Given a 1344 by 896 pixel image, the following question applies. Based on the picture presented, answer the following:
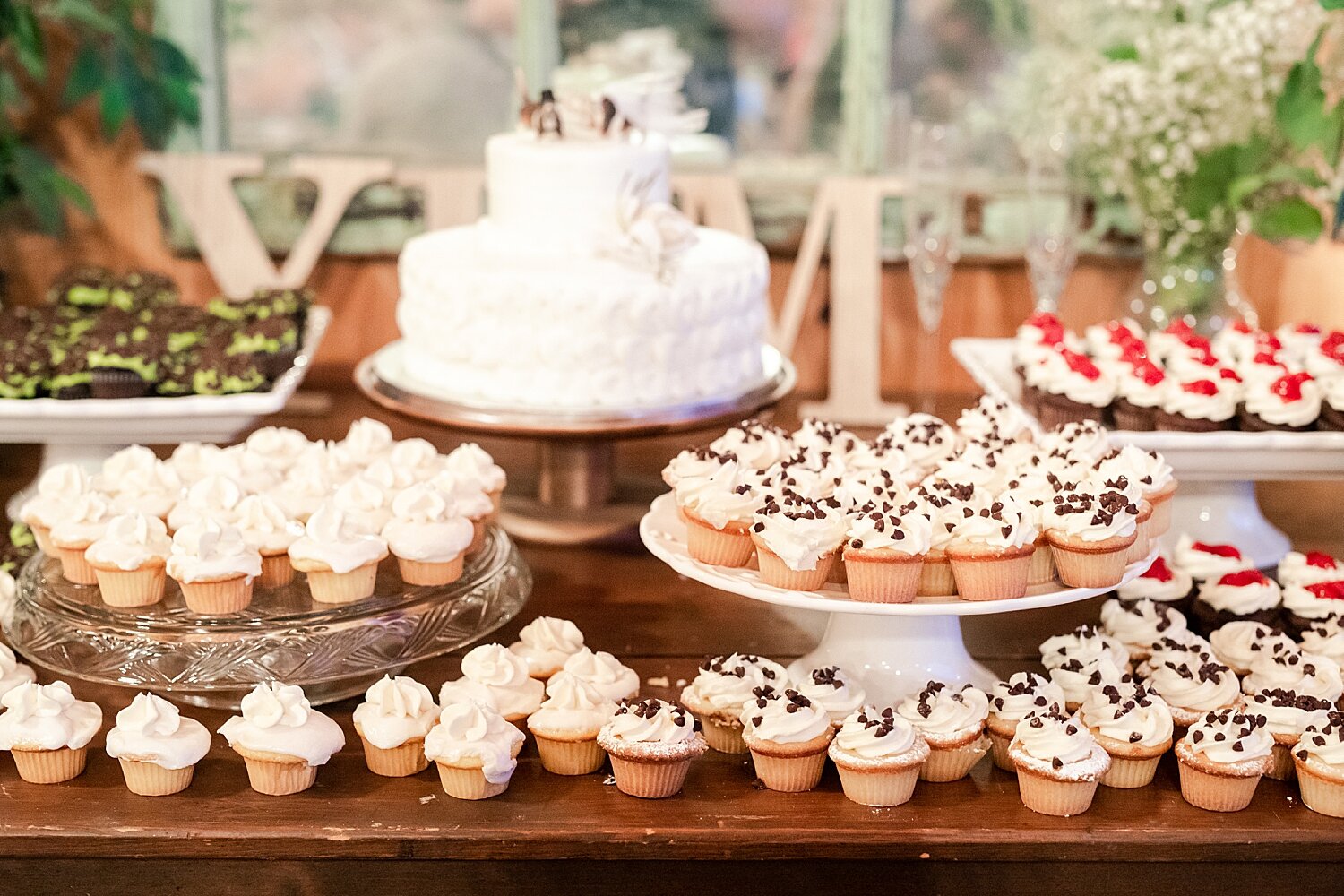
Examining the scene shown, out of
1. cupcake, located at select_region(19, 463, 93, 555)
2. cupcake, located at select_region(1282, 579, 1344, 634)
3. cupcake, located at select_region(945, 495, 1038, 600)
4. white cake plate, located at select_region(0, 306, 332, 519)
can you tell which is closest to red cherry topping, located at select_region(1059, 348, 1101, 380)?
cupcake, located at select_region(1282, 579, 1344, 634)

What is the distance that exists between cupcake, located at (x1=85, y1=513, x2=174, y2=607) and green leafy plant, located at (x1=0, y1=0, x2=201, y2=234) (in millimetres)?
1686

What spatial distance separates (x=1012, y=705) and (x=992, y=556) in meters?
0.17

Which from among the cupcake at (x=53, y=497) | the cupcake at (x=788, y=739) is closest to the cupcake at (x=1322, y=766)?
the cupcake at (x=788, y=739)

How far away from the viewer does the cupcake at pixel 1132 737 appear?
5.32 feet

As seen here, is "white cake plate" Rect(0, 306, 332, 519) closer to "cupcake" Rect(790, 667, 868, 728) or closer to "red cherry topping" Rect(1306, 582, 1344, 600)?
"cupcake" Rect(790, 667, 868, 728)

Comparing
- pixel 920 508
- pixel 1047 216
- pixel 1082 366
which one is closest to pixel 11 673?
pixel 920 508

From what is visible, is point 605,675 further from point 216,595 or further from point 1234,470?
point 1234,470

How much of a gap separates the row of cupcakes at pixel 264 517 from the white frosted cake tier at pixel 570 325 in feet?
0.68

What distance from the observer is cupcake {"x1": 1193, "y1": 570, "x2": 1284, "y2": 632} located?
2018 mm

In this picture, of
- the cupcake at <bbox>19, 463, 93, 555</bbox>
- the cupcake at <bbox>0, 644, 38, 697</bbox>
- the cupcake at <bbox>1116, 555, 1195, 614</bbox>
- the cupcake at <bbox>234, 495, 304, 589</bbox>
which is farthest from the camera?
the cupcake at <bbox>1116, 555, 1195, 614</bbox>

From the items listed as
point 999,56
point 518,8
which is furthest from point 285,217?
point 999,56

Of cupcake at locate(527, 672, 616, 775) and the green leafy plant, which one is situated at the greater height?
the green leafy plant

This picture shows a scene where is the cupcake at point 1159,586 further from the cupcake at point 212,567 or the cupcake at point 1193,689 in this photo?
the cupcake at point 212,567

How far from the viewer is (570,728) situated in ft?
5.38
